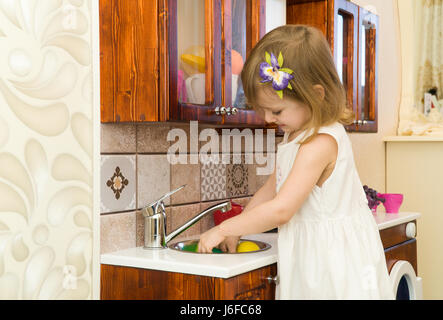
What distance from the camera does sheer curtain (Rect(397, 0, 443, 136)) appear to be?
3.51 meters

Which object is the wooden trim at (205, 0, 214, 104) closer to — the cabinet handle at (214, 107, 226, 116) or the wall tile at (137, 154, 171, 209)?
the cabinet handle at (214, 107, 226, 116)

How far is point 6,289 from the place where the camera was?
1.37 metres

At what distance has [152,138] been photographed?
179 centimetres

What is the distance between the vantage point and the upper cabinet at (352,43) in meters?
2.17

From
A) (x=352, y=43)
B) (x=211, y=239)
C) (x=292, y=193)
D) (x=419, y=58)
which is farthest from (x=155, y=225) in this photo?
(x=419, y=58)

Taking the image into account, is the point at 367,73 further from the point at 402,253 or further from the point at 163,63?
the point at 163,63

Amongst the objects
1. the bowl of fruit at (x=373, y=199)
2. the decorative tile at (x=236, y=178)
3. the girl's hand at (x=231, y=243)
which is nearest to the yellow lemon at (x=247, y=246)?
the girl's hand at (x=231, y=243)

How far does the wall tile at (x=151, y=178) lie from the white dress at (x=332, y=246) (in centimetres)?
42

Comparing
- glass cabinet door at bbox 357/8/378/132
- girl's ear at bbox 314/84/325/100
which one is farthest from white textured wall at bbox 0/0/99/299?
glass cabinet door at bbox 357/8/378/132

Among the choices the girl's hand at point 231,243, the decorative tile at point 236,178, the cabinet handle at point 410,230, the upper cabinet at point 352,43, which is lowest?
the cabinet handle at point 410,230

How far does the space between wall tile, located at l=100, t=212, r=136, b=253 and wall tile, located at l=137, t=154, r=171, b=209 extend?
→ 0.22 feet

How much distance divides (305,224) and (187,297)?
0.40 meters

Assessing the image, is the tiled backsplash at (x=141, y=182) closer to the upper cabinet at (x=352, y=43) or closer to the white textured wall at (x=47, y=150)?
the white textured wall at (x=47, y=150)

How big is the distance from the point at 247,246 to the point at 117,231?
439 mm
